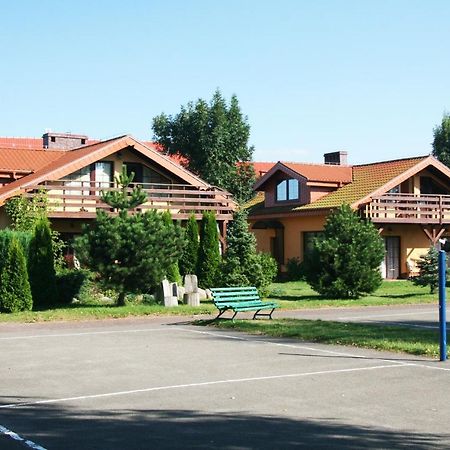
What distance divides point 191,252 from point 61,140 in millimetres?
17868

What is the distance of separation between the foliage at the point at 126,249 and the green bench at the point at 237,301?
385 centimetres

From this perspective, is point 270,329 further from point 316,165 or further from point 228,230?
point 316,165

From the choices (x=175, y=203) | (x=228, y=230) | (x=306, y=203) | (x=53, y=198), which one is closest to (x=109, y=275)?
(x=53, y=198)

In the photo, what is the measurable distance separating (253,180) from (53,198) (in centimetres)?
2413

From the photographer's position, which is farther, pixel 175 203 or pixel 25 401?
pixel 175 203

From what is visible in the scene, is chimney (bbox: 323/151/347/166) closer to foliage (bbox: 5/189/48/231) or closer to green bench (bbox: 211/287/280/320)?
foliage (bbox: 5/189/48/231)

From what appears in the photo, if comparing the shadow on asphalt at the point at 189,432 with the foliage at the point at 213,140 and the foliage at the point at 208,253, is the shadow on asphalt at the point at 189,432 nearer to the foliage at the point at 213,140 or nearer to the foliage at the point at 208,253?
the foliage at the point at 208,253

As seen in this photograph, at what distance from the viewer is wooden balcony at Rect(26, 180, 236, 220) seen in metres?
31.4

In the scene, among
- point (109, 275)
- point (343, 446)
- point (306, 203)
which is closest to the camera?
point (343, 446)

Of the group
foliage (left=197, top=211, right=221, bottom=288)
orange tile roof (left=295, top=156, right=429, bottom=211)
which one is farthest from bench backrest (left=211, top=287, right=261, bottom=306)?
orange tile roof (left=295, top=156, right=429, bottom=211)

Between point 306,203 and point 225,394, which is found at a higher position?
Result: point 306,203

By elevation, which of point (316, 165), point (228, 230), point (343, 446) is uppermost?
point (316, 165)

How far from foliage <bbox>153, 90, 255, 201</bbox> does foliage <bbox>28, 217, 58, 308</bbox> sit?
26247mm

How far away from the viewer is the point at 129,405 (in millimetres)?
9148
